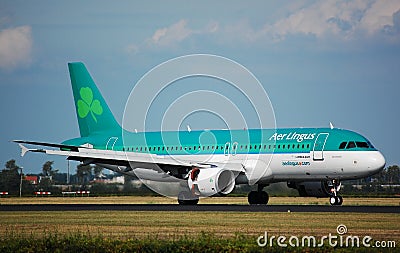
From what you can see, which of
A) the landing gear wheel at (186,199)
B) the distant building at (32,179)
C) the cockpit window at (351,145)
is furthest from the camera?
the distant building at (32,179)

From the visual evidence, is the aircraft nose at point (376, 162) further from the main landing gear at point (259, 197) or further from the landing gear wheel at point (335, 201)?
the main landing gear at point (259, 197)

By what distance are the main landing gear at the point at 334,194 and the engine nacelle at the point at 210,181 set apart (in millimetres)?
5524

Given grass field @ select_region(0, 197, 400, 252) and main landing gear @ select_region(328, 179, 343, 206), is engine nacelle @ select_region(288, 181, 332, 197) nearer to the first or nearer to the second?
main landing gear @ select_region(328, 179, 343, 206)

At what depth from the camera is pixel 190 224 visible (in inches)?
1271

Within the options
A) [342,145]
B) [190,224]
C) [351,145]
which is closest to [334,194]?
→ [342,145]

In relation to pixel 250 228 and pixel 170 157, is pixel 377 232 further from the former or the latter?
pixel 170 157

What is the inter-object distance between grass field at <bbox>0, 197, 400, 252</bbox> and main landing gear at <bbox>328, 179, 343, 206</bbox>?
32.6 feet

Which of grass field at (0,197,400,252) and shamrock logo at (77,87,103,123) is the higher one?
shamrock logo at (77,87,103,123)

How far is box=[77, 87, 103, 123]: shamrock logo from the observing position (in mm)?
60844

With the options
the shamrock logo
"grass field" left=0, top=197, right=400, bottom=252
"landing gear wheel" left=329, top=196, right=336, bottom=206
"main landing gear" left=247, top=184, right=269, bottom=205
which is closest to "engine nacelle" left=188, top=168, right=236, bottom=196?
"main landing gear" left=247, top=184, right=269, bottom=205

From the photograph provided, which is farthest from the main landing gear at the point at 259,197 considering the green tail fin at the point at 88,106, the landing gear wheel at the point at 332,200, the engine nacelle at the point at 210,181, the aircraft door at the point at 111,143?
the green tail fin at the point at 88,106

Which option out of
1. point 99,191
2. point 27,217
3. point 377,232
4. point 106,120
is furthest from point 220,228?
point 99,191

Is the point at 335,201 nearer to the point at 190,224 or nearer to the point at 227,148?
the point at 227,148

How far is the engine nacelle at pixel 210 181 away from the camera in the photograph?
4719cm
